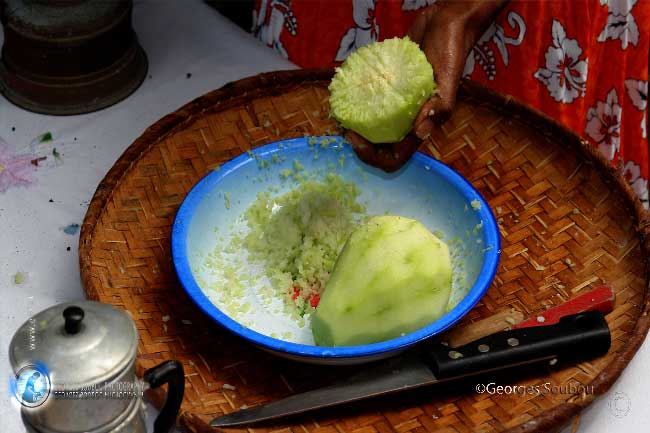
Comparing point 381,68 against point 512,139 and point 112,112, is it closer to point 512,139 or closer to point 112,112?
point 512,139

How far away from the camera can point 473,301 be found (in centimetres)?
90

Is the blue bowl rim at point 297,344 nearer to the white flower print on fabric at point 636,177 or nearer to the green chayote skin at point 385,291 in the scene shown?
the green chayote skin at point 385,291

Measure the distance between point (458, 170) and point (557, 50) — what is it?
12.3 inches

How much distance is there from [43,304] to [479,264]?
1.90 ft

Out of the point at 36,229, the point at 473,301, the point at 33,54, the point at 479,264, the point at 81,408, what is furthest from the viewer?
the point at 33,54

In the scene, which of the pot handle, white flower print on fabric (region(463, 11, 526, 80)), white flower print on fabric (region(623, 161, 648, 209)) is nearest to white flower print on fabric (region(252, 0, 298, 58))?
white flower print on fabric (region(463, 11, 526, 80))

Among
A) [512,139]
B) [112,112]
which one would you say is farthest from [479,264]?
[112,112]

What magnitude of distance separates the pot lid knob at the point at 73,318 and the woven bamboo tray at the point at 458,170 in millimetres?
225

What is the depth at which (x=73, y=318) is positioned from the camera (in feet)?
1.99

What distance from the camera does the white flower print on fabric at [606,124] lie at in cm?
137

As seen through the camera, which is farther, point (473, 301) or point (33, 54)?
point (33, 54)

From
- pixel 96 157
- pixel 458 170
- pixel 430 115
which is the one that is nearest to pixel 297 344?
pixel 430 115

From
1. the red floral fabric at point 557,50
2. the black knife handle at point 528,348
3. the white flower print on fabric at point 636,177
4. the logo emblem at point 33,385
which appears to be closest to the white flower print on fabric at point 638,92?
the red floral fabric at point 557,50

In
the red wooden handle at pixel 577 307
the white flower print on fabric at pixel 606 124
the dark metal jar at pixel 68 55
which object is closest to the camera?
the red wooden handle at pixel 577 307
